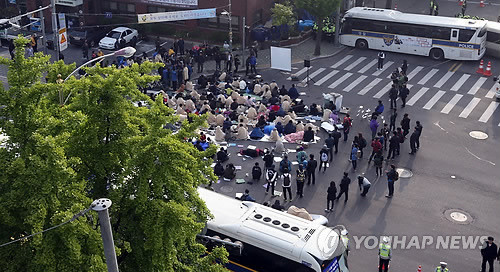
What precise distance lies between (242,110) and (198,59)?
774 cm

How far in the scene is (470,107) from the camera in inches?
1337

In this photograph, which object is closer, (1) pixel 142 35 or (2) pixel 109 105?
(2) pixel 109 105

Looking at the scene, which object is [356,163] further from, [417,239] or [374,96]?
[374,96]

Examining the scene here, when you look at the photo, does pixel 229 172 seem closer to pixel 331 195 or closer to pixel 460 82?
pixel 331 195

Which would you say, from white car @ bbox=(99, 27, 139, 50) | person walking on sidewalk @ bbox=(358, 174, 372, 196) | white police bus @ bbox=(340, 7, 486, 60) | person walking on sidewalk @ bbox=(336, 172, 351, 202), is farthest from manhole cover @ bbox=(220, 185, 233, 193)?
white police bus @ bbox=(340, 7, 486, 60)

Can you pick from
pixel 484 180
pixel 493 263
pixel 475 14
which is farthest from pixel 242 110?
pixel 475 14

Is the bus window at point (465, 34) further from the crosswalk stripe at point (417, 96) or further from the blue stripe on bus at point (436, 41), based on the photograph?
the crosswalk stripe at point (417, 96)

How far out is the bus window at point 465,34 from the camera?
3950 centimetres

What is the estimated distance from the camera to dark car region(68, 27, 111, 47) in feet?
144

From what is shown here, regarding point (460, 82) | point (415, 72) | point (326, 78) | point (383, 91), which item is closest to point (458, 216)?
point (383, 91)

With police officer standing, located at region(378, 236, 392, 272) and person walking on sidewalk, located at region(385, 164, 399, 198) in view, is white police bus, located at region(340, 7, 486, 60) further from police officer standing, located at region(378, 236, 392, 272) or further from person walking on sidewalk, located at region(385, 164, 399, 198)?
police officer standing, located at region(378, 236, 392, 272)

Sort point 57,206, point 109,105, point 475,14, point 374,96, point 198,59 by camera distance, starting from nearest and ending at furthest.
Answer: point 57,206
point 109,105
point 374,96
point 198,59
point 475,14

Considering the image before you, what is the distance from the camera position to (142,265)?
1331cm

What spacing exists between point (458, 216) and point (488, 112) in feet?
37.9
